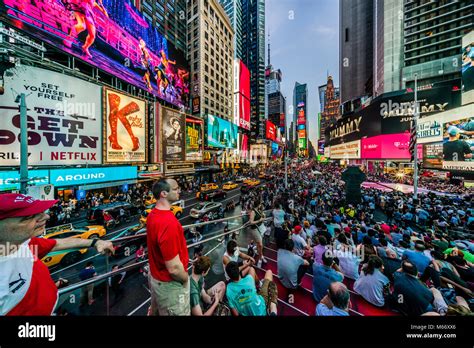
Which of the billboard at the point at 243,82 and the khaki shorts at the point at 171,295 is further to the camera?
the billboard at the point at 243,82

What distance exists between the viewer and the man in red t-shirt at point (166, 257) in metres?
1.66

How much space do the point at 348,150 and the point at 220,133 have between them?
31.3 m

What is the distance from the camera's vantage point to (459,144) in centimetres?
1848

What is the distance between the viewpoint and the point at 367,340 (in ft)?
7.07

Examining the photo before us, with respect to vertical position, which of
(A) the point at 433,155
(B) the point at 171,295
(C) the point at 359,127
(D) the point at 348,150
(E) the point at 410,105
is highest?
(E) the point at 410,105

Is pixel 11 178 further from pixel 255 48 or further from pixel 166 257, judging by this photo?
pixel 255 48

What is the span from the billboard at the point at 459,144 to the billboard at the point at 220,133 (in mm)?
30489

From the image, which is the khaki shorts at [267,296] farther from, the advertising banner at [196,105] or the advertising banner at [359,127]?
the advertising banner at [359,127]

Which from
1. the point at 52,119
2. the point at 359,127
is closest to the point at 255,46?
the point at 359,127

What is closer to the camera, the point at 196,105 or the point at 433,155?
the point at 433,155

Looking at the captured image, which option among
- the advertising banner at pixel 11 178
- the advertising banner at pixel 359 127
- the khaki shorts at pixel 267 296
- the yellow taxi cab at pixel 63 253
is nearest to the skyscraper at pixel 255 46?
the advertising banner at pixel 359 127

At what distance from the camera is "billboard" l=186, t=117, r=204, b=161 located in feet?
77.6

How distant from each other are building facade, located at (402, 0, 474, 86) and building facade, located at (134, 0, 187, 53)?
52.4 m

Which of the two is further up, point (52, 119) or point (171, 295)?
point (52, 119)
